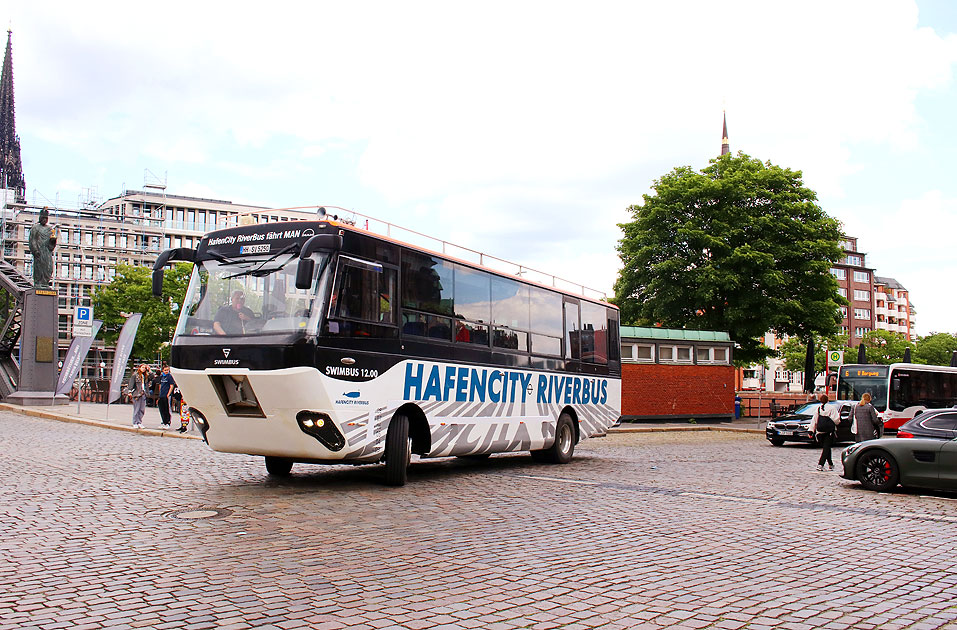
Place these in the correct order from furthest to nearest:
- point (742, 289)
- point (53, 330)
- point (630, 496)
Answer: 1. point (742, 289)
2. point (53, 330)
3. point (630, 496)

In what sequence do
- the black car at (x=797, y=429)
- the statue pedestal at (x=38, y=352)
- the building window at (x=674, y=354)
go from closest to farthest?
1. the black car at (x=797, y=429)
2. the statue pedestal at (x=38, y=352)
3. the building window at (x=674, y=354)

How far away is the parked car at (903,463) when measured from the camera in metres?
13.1

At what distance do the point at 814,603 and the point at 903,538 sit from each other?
12.1 ft

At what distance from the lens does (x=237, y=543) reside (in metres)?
7.82

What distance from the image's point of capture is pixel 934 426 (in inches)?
542

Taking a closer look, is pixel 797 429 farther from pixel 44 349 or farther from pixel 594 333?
pixel 44 349

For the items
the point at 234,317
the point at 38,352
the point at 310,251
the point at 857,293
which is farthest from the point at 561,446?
the point at 857,293

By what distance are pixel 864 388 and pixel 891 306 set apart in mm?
119988

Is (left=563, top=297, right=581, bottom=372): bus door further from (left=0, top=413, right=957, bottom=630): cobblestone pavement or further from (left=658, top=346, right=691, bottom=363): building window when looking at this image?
(left=658, top=346, right=691, bottom=363): building window

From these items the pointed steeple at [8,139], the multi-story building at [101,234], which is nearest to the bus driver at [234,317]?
the multi-story building at [101,234]

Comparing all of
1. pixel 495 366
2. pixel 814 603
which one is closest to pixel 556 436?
pixel 495 366

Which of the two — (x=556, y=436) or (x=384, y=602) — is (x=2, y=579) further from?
(x=556, y=436)

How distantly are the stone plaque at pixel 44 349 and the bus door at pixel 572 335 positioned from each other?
80.1 ft

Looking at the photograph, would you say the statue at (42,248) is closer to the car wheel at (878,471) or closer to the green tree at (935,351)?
the car wheel at (878,471)
